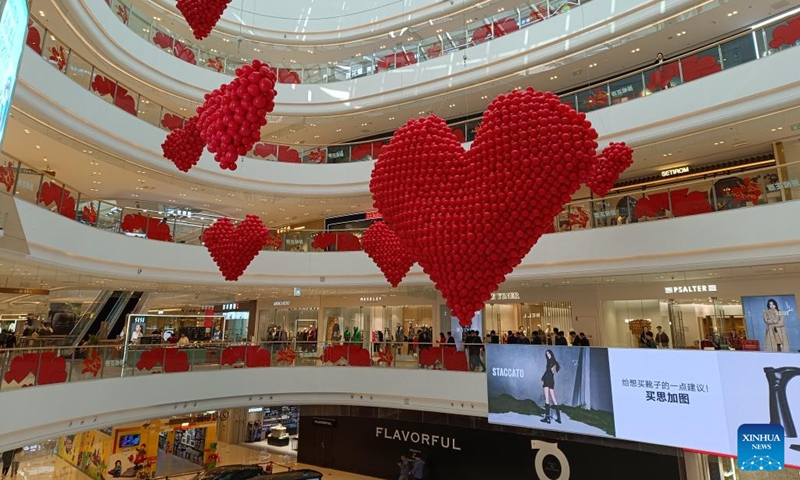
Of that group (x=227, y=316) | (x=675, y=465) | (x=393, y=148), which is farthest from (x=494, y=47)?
(x=227, y=316)

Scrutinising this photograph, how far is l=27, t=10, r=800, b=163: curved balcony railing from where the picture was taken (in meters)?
8.08

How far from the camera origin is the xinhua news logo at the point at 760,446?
340cm

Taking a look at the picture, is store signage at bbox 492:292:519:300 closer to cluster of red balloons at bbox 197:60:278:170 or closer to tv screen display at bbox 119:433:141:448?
tv screen display at bbox 119:433:141:448

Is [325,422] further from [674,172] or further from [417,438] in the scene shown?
[674,172]

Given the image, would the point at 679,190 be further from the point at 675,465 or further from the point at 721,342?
the point at 675,465

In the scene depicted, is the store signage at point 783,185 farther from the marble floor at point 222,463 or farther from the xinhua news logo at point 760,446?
the marble floor at point 222,463

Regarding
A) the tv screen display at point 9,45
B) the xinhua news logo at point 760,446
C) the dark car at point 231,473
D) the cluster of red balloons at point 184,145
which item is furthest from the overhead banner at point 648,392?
the dark car at point 231,473

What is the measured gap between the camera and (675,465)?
35.1 feet

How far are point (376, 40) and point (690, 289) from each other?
12047mm

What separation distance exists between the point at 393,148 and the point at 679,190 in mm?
7550

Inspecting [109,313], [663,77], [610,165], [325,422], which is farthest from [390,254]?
[325,422]

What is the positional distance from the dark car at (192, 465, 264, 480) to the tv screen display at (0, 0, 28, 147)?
12.4 m

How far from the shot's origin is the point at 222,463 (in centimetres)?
1694

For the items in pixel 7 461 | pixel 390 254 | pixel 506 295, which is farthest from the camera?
pixel 506 295
